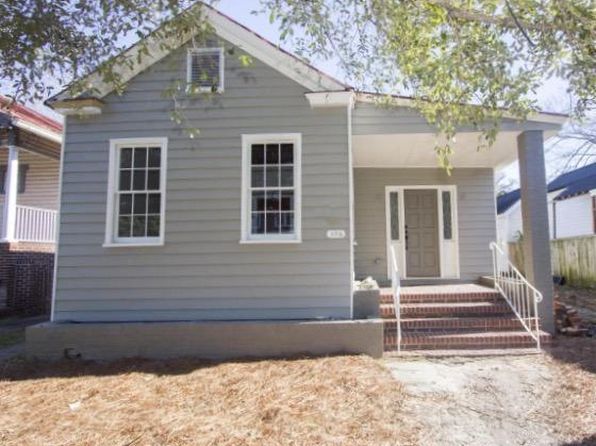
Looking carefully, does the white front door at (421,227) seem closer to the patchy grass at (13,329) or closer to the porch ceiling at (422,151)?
the porch ceiling at (422,151)

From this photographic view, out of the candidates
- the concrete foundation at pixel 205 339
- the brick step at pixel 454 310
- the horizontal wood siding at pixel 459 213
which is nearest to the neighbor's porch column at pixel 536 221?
the brick step at pixel 454 310

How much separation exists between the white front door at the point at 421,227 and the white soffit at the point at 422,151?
660 millimetres

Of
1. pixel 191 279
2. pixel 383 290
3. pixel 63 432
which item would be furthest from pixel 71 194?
pixel 383 290

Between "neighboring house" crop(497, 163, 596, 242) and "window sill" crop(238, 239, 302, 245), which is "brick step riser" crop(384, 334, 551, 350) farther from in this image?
"neighboring house" crop(497, 163, 596, 242)

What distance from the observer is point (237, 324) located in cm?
668

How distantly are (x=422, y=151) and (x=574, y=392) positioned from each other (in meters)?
5.06

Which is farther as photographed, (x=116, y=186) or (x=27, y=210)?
(x=27, y=210)

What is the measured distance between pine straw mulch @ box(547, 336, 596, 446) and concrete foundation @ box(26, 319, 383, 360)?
2.22 meters

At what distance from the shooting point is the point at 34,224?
39.9 feet

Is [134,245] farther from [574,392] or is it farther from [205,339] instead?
[574,392]

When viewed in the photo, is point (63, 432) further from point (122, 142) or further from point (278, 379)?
point (122, 142)

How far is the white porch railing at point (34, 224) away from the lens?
38.2ft

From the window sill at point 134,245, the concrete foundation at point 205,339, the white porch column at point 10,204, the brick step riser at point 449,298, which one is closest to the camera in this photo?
the concrete foundation at point 205,339

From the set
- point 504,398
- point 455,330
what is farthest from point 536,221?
point 504,398
